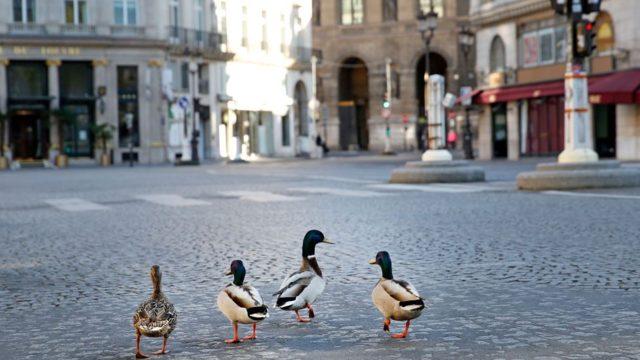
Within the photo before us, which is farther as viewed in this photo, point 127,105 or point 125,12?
point 125,12

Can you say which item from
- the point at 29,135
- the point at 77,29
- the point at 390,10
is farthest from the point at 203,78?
the point at 390,10

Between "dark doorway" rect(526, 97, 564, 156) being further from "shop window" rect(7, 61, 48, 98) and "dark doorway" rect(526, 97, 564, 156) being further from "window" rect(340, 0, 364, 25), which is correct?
"window" rect(340, 0, 364, 25)

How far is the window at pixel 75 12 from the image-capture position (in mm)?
59750

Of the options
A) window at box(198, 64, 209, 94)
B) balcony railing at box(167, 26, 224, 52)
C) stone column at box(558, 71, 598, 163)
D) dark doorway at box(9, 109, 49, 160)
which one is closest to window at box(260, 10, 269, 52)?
balcony railing at box(167, 26, 224, 52)

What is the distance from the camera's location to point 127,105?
6088 cm

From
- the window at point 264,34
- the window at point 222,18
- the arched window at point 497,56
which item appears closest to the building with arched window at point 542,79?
the arched window at point 497,56

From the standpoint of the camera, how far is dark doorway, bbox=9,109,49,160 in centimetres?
5869

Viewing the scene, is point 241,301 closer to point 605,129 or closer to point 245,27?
point 605,129

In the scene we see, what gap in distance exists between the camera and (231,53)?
219 feet

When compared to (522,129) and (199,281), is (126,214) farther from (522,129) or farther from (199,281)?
(522,129)

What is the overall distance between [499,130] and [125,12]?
22.2 metres

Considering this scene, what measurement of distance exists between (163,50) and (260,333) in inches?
2193

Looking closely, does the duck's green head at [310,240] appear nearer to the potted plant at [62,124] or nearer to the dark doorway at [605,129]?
the dark doorway at [605,129]

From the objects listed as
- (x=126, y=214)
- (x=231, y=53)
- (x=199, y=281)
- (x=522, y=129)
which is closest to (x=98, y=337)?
(x=199, y=281)
